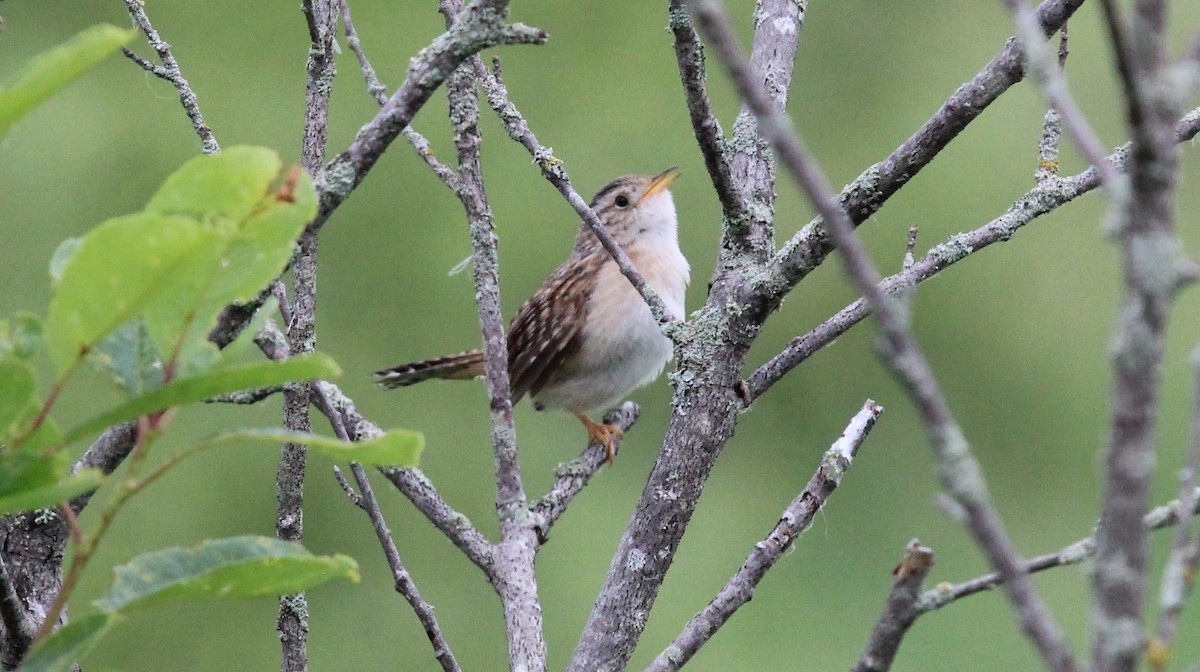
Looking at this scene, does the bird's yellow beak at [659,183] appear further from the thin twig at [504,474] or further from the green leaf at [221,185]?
the green leaf at [221,185]

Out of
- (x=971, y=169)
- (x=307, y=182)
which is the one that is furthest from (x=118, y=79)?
(x=307, y=182)

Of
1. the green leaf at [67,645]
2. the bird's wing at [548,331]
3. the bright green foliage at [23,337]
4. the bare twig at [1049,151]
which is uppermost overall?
the bird's wing at [548,331]

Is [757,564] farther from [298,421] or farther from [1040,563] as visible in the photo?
[298,421]

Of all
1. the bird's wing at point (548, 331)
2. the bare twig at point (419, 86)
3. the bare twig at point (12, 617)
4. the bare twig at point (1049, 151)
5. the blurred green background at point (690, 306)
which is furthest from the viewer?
the blurred green background at point (690, 306)

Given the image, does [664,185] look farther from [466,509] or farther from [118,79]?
[118,79]

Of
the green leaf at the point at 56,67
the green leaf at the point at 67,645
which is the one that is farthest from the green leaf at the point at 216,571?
the green leaf at the point at 56,67

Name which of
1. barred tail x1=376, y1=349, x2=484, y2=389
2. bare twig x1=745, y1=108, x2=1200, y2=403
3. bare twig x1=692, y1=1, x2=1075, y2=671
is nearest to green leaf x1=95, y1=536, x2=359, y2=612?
bare twig x1=692, y1=1, x2=1075, y2=671
